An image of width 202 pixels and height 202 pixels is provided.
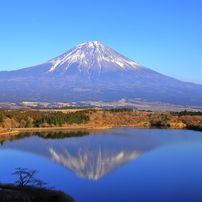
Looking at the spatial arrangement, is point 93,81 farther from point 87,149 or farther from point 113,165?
point 113,165

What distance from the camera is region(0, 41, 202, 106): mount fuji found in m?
116

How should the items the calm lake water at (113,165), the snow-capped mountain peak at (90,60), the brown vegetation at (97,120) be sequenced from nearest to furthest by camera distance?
the calm lake water at (113,165), the brown vegetation at (97,120), the snow-capped mountain peak at (90,60)

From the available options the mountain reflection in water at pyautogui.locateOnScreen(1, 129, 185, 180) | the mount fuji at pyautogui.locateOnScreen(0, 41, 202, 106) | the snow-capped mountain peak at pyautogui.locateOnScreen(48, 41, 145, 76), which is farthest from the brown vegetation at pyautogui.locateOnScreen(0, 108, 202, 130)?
the snow-capped mountain peak at pyautogui.locateOnScreen(48, 41, 145, 76)

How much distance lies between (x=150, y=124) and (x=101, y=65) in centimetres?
10492

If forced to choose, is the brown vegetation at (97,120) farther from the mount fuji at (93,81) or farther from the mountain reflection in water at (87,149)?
the mount fuji at (93,81)

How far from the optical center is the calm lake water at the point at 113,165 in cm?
1462

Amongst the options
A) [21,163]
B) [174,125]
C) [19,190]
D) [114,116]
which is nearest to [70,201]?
[19,190]

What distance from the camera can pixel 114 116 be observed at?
4931cm

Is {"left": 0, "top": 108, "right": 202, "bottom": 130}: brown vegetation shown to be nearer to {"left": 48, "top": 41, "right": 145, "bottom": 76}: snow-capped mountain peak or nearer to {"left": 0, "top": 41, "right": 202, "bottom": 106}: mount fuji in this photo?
{"left": 0, "top": 41, "right": 202, "bottom": 106}: mount fuji

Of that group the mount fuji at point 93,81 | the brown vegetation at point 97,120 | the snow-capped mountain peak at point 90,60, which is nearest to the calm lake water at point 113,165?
the brown vegetation at point 97,120

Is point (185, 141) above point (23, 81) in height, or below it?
below

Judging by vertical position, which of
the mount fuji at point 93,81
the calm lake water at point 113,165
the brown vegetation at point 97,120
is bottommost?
the calm lake water at point 113,165

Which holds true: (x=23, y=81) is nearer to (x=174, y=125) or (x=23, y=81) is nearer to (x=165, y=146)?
(x=174, y=125)

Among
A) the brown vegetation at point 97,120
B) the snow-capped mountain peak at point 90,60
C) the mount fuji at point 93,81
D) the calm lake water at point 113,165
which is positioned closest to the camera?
the calm lake water at point 113,165
